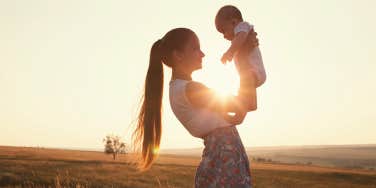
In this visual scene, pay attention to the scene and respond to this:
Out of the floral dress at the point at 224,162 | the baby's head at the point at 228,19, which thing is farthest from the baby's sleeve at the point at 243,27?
the floral dress at the point at 224,162

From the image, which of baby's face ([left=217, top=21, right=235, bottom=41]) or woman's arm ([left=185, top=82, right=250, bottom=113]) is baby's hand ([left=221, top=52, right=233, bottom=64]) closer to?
woman's arm ([left=185, top=82, right=250, bottom=113])

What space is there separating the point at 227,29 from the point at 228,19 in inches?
3.0

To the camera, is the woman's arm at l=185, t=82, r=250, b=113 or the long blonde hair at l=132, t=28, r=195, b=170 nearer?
the woman's arm at l=185, t=82, r=250, b=113

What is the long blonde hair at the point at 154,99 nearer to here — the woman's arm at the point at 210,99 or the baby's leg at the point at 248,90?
the woman's arm at the point at 210,99

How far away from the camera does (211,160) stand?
3.33 meters

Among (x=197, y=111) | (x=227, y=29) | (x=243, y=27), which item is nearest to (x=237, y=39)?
(x=243, y=27)

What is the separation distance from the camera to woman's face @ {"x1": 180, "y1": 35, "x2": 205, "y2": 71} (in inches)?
139

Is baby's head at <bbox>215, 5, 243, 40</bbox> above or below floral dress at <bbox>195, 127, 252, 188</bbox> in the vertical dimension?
above

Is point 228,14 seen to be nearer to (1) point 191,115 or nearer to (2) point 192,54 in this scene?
(2) point 192,54

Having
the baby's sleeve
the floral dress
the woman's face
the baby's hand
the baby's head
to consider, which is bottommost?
the floral dress

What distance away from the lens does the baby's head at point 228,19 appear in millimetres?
3658

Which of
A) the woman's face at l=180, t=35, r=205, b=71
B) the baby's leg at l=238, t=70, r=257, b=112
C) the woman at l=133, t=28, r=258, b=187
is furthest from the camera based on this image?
the woman's face at l=180, t=35, r=205, b=71

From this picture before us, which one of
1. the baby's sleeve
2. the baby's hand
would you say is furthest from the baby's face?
the baby's hand

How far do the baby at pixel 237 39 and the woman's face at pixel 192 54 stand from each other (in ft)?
0.90
